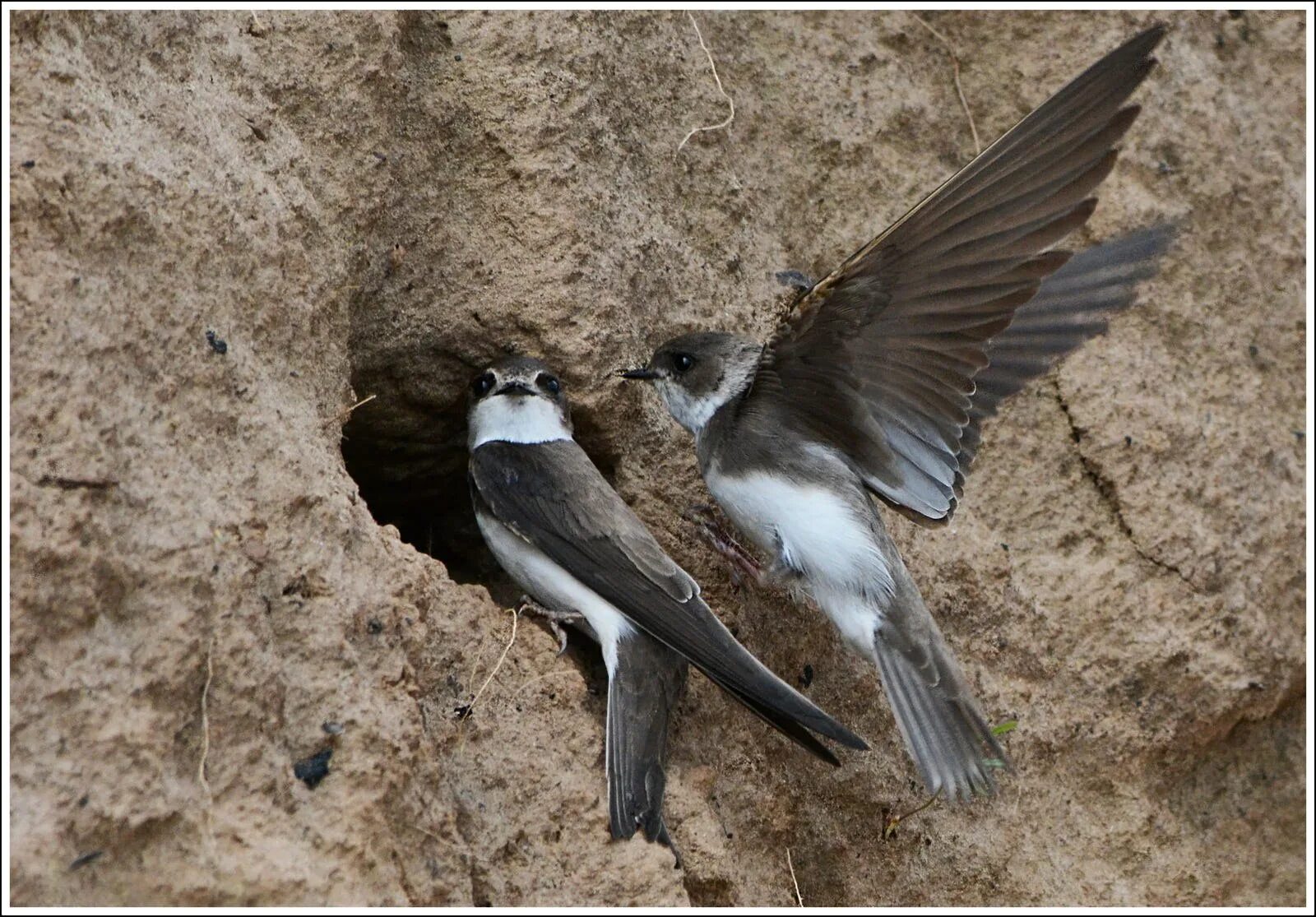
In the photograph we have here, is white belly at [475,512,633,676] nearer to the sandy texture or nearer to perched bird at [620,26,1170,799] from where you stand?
the sandy texture

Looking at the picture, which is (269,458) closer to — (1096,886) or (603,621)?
(603,621)

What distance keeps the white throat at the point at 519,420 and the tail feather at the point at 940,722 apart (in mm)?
856

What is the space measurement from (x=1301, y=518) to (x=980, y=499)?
3.07ft

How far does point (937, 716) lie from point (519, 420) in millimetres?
1094

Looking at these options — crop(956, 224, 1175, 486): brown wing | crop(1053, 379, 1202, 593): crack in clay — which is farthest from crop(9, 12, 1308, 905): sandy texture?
crop(956, 224, 1175, 486): brown wing

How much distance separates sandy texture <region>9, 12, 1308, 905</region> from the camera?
7.47 feet

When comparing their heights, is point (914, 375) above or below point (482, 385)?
above

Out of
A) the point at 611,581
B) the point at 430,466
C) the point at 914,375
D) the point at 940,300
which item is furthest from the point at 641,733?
the point at 430,466

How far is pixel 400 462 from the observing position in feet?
12.4

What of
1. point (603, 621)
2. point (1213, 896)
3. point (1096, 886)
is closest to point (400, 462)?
point (603, 621)

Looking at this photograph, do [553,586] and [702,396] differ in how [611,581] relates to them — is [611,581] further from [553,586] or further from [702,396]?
[702,396]

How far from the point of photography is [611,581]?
2.96 m

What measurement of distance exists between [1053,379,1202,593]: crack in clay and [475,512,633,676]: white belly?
1.42 metres

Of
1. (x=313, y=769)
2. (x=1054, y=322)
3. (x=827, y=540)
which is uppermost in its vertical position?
(x=1054, y=322)
